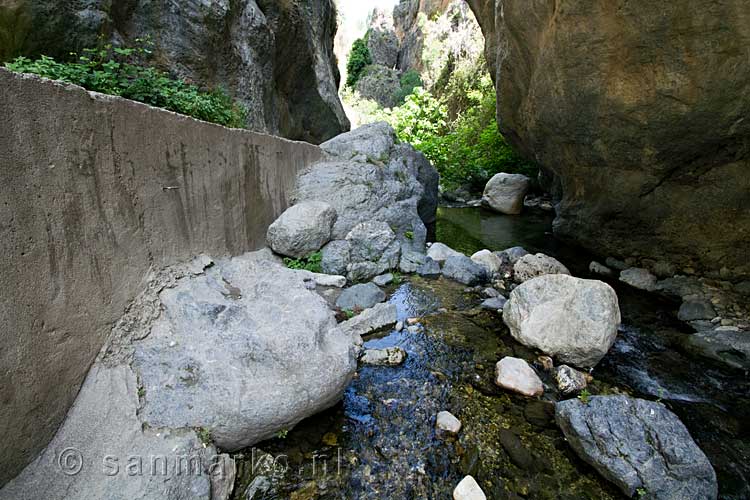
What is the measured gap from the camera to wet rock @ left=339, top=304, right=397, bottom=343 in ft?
14.1

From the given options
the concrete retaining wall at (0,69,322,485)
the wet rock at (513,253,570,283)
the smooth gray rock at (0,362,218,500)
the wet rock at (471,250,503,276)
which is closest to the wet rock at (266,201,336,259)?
the concrete retaining wall at (0,69,322,485)

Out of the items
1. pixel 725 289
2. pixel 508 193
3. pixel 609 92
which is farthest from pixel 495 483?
pixel 508 193

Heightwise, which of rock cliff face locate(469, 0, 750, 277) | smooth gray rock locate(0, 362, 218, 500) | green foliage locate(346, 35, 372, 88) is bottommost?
smooth gray rock locate(0, 362, 218, 500)

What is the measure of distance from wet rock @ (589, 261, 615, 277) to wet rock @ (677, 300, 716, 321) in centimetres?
184

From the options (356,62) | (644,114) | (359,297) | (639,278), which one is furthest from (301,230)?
(356,62)

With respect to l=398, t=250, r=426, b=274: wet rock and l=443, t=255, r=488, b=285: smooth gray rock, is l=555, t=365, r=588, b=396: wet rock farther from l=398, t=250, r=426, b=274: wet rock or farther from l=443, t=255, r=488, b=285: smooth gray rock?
l=398, t=250, r=426, b=274: wet rock

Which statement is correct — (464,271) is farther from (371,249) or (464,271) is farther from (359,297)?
(359,297)

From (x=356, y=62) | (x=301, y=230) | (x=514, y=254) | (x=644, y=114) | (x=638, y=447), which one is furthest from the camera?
(x=356, y=62)

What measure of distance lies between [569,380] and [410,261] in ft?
11.1

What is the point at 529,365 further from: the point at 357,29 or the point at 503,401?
the point at 357,29

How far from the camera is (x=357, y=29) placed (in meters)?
41.4

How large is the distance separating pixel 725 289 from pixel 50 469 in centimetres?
828

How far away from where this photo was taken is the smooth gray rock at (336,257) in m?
5.60

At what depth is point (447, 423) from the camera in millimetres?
2924
